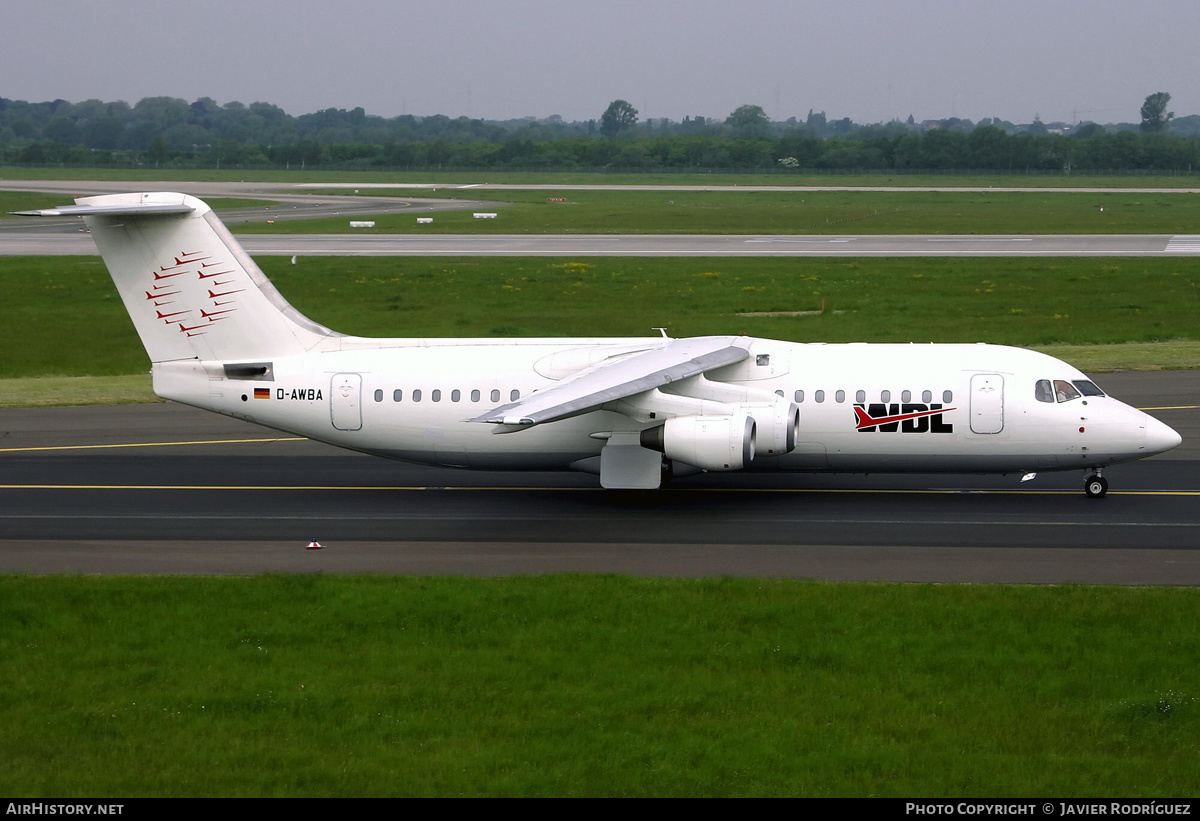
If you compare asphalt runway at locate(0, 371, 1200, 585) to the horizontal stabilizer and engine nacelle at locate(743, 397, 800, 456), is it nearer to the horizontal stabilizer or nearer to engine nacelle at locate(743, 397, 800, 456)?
engine nacelle at locate(743, 397, 800, 456)

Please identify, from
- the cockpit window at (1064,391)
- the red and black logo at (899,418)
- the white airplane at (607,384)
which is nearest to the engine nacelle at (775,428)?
the white airplane at (607,384)

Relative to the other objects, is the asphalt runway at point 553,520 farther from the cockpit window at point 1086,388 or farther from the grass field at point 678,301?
the grass field at point 678,301

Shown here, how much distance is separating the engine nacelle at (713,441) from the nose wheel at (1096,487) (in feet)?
23.0

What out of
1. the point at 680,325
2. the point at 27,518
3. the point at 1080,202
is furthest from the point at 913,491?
the point at 1080,202

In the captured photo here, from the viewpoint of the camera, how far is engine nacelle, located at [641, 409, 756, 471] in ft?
77.7

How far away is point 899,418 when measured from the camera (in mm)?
25109

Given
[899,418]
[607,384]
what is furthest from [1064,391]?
[607,384]

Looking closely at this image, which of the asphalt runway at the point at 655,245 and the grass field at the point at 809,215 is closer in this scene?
the asphalt runway at the point at 655,245

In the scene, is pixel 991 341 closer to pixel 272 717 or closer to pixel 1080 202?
pixel 272 717

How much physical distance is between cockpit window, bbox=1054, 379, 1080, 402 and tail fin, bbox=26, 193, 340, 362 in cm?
1561

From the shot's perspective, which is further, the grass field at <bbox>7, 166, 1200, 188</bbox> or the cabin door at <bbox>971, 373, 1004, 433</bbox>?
the grass field at <bbox>7, 166, 1200, 188</bbox>

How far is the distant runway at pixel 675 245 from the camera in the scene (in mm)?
72188

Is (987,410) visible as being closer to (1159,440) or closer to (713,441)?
(1159,440)

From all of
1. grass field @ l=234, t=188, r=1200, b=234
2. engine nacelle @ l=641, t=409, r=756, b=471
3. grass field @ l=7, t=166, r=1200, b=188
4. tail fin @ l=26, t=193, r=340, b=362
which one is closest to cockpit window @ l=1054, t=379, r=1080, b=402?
engine nacelle @ l=641, t=409, r=756, b=471
